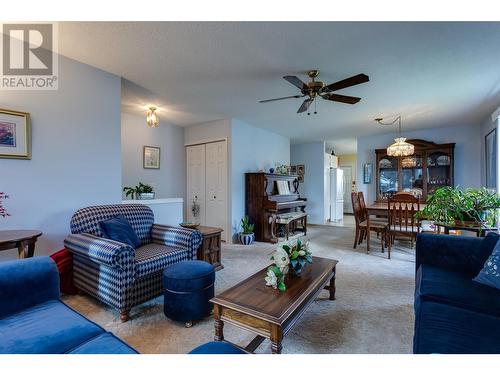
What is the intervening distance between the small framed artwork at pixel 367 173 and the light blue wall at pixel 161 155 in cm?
453

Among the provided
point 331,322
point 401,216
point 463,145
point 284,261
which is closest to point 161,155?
point 284,261

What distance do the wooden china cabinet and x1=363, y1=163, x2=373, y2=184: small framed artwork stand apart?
25cm

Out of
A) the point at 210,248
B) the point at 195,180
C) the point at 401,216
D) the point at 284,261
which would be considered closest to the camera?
the point at 284,261

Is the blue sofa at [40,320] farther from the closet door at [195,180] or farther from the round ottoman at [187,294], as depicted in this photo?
the closet door at [195,180]

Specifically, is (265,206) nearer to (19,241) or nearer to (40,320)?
(19,241)

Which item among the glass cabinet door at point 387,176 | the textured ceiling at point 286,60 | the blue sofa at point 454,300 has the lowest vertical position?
the blue sofa at point 454,300

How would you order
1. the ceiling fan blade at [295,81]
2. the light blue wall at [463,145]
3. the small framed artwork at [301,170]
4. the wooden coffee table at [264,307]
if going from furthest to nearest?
the small framed artwork at [301,170]
the light blue wall at [463,145]
the ceiling fan blade at [295,81]
the wooden coffee table at [264,307]

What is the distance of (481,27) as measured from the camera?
6.31 feet

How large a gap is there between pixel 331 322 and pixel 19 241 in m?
2.55

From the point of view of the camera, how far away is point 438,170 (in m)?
5.32

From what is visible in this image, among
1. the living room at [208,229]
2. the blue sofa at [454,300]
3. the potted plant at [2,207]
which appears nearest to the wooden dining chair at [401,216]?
the living room at [208,229]

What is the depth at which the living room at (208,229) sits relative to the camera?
1.40 metres

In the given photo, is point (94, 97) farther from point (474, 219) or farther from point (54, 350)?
point (474, 219)
